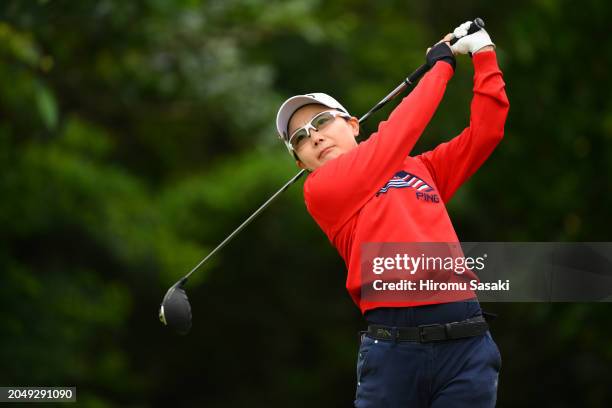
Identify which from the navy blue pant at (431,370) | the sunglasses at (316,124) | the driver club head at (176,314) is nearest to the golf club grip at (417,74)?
the sunglasses at (316,124)

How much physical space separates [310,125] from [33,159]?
5707mm

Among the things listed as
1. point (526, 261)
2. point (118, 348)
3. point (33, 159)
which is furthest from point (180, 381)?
point (526, 261)

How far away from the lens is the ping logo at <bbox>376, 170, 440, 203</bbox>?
2.92 meters

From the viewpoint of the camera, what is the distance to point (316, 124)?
3123mm

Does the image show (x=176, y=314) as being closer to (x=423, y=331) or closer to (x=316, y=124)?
(x=316, y=124)

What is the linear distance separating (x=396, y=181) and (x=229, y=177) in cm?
722

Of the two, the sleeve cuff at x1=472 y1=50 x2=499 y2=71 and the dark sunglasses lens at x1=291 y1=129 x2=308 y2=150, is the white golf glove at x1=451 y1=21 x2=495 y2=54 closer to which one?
the sleeve cuff at x1=472 y1=50 x2=499 y2=71

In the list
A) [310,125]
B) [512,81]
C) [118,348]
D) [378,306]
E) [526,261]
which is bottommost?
[378,306]

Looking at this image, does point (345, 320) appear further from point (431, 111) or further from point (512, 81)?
point (431, 111)

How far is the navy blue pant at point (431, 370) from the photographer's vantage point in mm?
2791

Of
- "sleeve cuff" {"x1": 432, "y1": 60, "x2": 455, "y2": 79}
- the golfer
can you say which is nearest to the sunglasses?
the golfer

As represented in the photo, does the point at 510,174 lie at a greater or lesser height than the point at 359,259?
greater

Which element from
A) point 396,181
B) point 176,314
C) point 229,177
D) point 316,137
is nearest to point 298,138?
point 316,137

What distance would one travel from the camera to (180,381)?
41.7 ft
